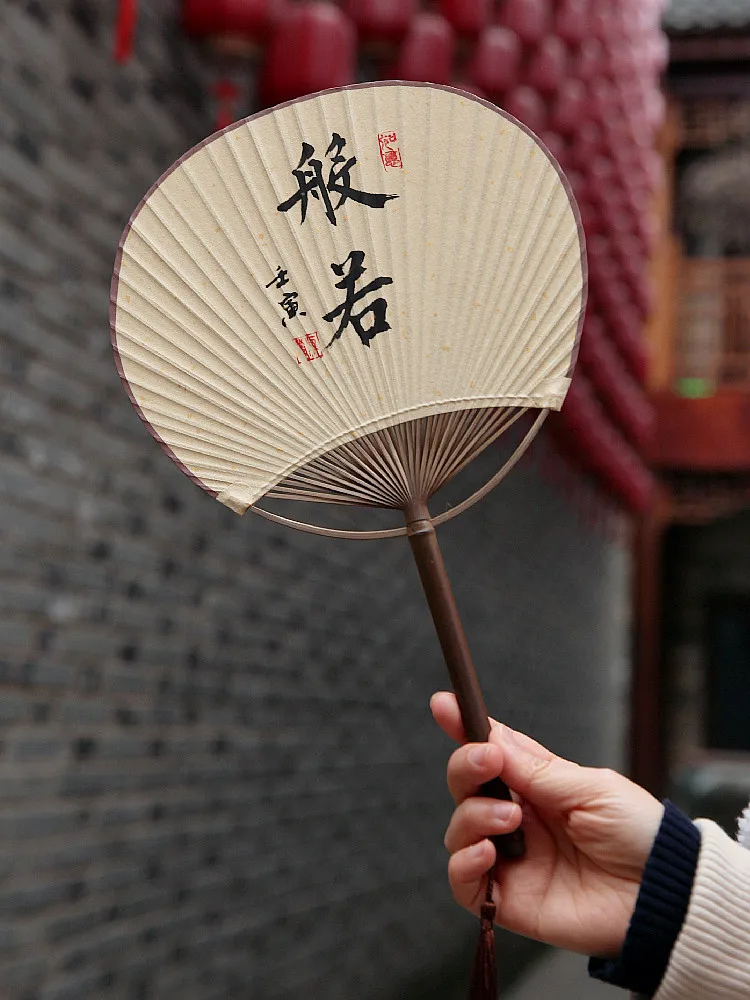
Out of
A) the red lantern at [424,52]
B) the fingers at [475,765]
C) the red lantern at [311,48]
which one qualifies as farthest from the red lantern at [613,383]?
the fingers at [475,765]

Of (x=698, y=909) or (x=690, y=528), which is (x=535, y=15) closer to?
(x=698, y=909)

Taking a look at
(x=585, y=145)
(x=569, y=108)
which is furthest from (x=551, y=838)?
(x=585, y=145)

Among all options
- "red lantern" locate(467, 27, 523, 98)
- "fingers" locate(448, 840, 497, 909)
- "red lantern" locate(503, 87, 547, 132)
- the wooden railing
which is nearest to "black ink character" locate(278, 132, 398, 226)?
"fingers" locate(448, 840, 497, 909)

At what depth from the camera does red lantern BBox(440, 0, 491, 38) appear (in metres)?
3.39

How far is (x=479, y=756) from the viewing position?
43.8 inches

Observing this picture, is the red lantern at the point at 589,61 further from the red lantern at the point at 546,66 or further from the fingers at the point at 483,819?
the fingers at the point at 483,819

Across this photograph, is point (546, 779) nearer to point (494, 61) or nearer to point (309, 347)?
point (309, 347)

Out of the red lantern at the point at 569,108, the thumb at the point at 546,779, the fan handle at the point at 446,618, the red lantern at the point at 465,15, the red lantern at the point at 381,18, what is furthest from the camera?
the red lantern at the point at 569,108

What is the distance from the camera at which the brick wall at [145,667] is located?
7.87ft

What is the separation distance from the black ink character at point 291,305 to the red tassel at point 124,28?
5.66 feet

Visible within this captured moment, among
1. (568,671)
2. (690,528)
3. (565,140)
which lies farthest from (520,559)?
(690,528)

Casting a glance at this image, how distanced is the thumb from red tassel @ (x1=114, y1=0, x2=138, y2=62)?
1.98 metres

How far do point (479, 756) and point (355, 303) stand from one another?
0.43 metres

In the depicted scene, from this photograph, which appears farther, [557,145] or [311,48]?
[557,145]
